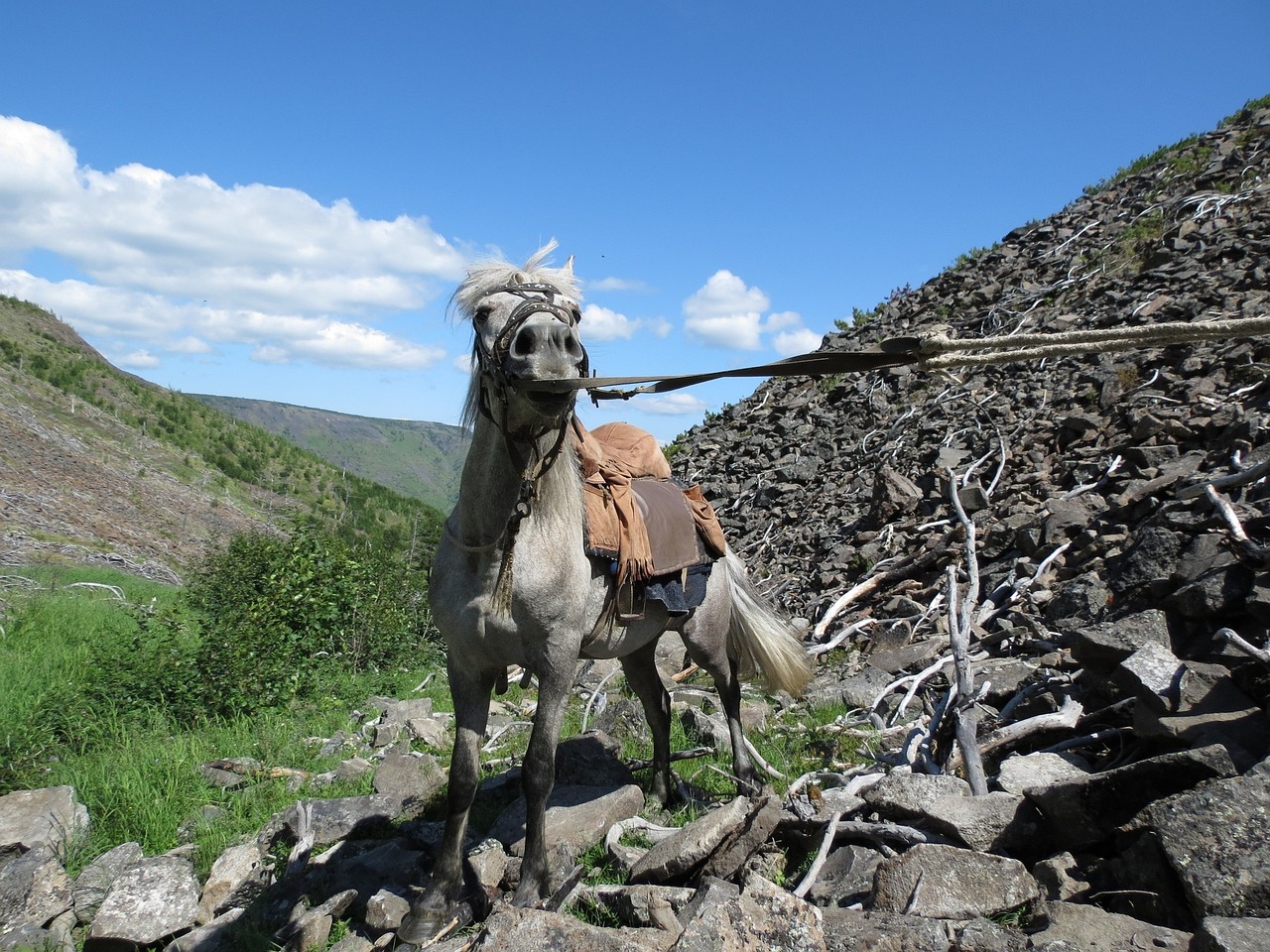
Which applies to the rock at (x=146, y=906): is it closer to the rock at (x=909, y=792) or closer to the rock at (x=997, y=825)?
the rock at (x=909, y=792)

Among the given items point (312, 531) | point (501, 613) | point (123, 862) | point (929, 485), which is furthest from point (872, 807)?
point (312, 531)

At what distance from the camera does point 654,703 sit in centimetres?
529

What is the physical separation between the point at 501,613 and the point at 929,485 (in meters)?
8.31

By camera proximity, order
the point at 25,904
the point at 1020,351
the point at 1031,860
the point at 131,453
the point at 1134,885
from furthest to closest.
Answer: the point at 131,453, the point at 25,904, the point at 1031,860, the point at 1134,885, the point at 1020,351

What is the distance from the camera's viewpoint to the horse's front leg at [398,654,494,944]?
3.67 metres

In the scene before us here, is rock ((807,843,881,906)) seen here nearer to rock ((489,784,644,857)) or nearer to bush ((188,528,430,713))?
rock ((489,784,644,857))

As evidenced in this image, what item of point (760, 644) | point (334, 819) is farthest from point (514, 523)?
point (760, 644)

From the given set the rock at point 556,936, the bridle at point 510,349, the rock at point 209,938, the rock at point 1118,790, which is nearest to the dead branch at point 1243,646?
the rock at point 1118,790

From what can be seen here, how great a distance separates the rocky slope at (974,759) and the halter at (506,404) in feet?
4.62

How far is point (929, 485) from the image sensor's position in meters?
10.4

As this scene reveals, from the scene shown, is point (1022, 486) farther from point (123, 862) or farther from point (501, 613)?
point (123, 862)

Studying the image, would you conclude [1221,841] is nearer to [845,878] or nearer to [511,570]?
[845,878]

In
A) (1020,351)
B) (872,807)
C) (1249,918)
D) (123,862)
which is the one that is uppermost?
(1020,351)

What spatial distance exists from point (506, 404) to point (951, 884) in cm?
266
